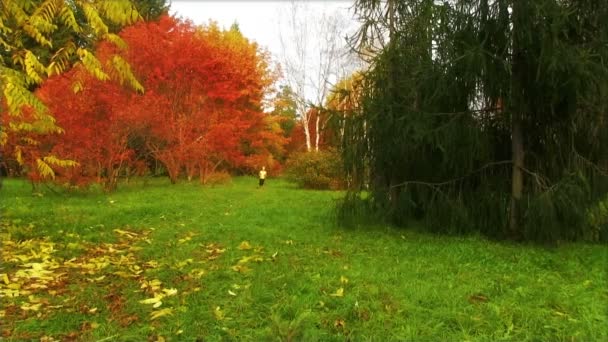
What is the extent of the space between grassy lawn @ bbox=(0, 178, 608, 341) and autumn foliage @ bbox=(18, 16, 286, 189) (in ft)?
15.9

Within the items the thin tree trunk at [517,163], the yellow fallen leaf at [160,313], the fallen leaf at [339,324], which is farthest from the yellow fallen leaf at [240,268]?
the thin tree trunk at [517,163]

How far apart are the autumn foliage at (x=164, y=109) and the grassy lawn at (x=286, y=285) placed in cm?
484

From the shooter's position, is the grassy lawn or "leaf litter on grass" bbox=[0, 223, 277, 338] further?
"leaf litter on grass" bbox=[0, 223, 277, 338]

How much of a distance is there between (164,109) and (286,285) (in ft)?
42.1

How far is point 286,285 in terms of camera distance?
13.7ft

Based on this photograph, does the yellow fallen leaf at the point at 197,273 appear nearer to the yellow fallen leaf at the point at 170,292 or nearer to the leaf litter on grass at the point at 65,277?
the leaf litter on grass at the point at 65,277

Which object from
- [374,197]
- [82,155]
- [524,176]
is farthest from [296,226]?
[82,155]

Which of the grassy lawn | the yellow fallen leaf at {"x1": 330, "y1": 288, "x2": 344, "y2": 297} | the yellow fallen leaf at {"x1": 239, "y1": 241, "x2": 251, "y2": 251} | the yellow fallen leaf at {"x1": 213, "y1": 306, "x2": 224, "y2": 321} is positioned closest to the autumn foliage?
the grassy lawn

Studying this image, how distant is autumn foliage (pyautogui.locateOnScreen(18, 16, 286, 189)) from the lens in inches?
467

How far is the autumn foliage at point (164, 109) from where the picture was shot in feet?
38.9

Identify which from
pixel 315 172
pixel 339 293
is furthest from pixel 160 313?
pixel 315 172

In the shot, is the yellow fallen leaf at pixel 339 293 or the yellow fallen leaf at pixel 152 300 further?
the yellow fallen leaf at pixel 339 293

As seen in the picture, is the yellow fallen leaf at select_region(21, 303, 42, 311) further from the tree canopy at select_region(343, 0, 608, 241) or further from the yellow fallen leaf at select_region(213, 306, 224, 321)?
the tree canopy at select_region(343, 0, 608, 241)

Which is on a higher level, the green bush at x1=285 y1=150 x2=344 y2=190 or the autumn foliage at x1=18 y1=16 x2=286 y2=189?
the autumn foliage at x1=18 y1=16 x2=286 y2=189
